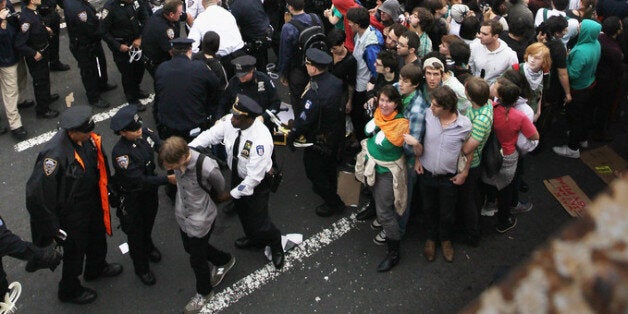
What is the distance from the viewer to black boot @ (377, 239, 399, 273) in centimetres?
481

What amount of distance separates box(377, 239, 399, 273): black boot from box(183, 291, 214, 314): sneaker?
1539 millimetres

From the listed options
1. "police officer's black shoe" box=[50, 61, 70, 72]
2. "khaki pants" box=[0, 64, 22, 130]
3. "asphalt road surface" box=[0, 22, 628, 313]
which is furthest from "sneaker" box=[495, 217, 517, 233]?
"police officer's black shoe" box=[50, 61, 70, 72]

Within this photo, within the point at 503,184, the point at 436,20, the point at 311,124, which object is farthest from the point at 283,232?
the point at 436,20

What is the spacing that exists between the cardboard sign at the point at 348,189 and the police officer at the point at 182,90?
159 cm

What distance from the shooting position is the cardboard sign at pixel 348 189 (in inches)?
223

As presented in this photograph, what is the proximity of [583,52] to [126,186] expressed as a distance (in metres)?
4.69

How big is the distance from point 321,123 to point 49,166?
7.48 feet

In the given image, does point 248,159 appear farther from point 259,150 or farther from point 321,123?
point 321,123

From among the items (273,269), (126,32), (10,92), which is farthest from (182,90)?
(10,92)

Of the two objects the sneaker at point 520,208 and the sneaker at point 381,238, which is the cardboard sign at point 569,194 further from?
the sneaker at point 381,238

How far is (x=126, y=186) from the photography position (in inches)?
167

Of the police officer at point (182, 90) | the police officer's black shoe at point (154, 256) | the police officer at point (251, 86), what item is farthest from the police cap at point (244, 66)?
the police officer's black shoe at point (154, 256)

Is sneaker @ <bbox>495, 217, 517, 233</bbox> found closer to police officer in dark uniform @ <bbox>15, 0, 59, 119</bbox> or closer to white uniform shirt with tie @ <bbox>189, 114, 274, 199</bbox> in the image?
white uniform shirt with tie @ <bbox>189, 114, 274, 199</bbox>

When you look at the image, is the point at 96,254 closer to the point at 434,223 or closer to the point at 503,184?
the point at 434,223
